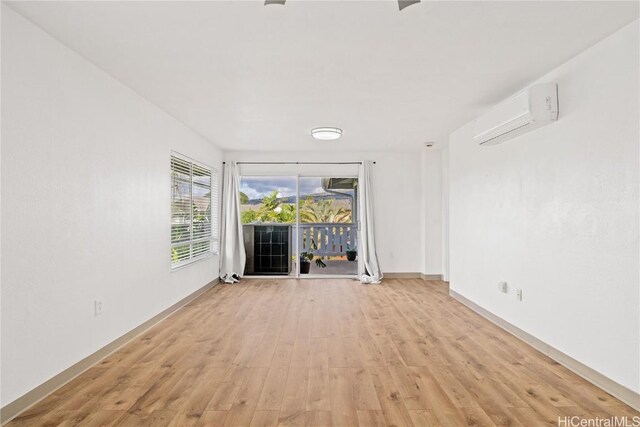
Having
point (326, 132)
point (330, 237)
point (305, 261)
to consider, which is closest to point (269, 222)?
point (305, 261)

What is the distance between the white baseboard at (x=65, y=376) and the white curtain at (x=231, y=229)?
7.61 feet

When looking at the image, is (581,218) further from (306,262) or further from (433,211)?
(306,262)

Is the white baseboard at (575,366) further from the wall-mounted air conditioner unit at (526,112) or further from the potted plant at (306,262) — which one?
the potted plant at (306,262)

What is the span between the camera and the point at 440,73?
116 inches

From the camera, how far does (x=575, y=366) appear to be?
2.62 metres

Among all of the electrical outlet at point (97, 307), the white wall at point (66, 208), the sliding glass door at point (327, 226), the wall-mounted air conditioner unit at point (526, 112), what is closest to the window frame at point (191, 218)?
the white wall at point (66, 208)

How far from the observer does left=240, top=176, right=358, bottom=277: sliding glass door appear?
6.62m

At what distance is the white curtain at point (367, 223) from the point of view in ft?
20.7

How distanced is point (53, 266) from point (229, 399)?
4.83ft

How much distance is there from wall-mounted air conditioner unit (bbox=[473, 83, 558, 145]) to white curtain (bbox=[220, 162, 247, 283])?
14.3 feet

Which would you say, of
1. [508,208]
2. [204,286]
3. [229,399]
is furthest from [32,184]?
[508,208]

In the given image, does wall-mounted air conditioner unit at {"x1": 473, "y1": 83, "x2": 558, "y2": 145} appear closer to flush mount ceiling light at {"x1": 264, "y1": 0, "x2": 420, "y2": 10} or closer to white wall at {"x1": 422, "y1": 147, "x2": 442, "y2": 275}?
flush mount ceiling light at {"x1": 264, "y1": 0, "x2": 420, "y2": 10}

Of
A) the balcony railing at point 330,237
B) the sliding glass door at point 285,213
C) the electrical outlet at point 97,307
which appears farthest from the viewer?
the balcony railing at point 330,237

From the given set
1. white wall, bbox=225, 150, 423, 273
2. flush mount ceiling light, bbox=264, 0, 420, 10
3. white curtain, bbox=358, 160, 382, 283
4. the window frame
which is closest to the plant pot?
white curtain, bbox=358, 160, 382, 283
